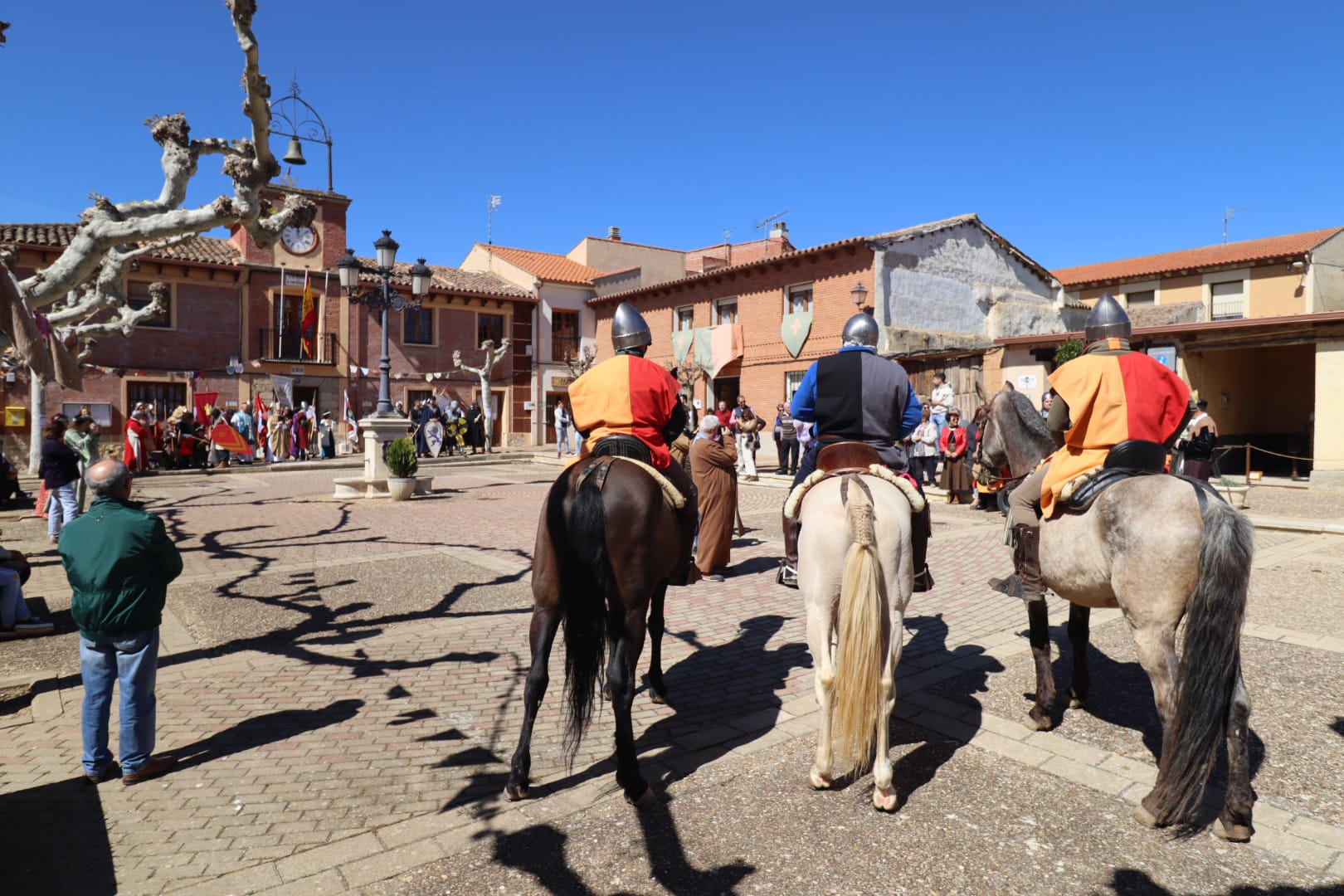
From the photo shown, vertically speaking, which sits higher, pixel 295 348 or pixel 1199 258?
pixel 1199 258

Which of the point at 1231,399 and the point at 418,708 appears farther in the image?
the point at 1231,399

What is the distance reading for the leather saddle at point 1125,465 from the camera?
3.70 meters

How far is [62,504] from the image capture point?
9.95m

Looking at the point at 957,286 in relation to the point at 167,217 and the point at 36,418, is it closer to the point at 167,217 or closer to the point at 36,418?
the point at 167,217

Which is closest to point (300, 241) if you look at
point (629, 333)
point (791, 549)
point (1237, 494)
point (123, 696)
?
point (629, 333)

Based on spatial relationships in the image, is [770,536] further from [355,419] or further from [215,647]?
[355,419]

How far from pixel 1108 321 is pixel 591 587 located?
9.85ft

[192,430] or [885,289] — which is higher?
[885,289]

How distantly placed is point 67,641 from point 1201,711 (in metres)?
7.25

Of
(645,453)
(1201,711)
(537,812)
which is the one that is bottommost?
(537,812)

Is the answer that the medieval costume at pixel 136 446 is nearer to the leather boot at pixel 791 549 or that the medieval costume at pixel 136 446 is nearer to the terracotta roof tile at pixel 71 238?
the terracotta roof tile at pixel 71 238

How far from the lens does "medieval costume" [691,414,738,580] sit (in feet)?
26.7

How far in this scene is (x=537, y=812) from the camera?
11.2 feet

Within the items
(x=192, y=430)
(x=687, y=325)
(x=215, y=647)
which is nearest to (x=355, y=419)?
(x=192, y=430)
